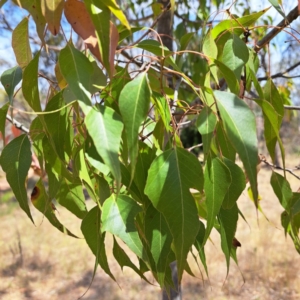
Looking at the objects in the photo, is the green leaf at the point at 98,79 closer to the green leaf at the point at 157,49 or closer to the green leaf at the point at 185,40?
the green leaf at the point at 157,49

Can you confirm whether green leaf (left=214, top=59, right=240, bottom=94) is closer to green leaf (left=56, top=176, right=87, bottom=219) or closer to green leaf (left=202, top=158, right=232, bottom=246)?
green leaf (left=202, top=158, right=232, bottom=246)

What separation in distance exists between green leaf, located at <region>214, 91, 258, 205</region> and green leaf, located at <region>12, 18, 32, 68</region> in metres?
0.25

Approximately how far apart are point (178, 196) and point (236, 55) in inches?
7.8

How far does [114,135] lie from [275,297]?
1.94 metres

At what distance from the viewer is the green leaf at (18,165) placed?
1.49 ft

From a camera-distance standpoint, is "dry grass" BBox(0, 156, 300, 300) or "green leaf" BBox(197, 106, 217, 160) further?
"dry grass" BBox(0, 156, 300, 300)

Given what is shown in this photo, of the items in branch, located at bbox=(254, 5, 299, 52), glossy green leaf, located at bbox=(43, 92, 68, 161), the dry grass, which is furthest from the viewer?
the dry grass

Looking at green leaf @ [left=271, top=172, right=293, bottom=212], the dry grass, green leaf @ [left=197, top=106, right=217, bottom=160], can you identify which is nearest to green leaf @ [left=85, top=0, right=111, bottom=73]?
green leaf @ [left=197, top=106, right=217, bottom=160]

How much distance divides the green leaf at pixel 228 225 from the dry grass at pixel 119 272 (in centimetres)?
138

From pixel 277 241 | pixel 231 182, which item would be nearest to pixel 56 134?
pixel 231 182

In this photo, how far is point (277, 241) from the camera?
2615mm

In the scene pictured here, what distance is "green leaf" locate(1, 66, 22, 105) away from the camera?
408 mm

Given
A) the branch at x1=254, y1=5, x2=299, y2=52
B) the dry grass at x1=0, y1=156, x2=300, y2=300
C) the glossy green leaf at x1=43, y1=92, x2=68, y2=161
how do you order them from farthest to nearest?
the dry grass at x1=0, y1=156, x2=300, y2=300 → the branch at x1=254, y1=5, x2=299, y2=52 → the glossy green leaf at x1=43, y1=92, x2=68, y2=161

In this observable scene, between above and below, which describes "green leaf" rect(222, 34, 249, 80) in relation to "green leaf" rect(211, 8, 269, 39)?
below
